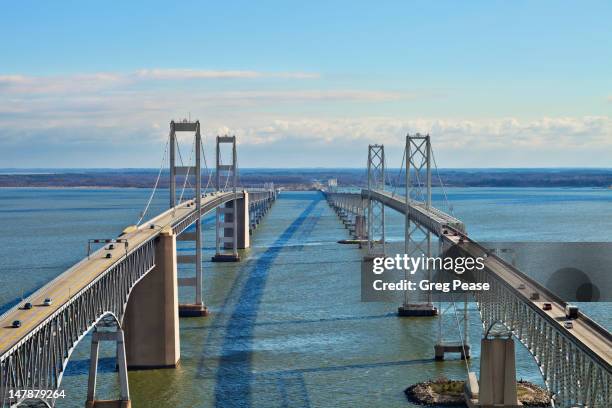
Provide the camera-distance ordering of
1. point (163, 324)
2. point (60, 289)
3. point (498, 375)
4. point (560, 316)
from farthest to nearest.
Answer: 1. point (163, 324)
2. point (498, 375)
3. point (60, 289)
4. point (560, 316)

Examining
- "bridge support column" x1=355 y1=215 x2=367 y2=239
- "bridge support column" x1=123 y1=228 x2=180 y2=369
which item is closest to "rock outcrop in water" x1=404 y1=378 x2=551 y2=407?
"bridge support column" x1=123 y1=228 x2=180 y2=369

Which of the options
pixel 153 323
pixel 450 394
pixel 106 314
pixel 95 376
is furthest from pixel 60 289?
pixel 450 394

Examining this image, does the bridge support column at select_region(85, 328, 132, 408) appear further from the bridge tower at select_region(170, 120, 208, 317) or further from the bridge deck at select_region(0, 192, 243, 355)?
the bridge tower at select_region(170, 120, 208, 317)

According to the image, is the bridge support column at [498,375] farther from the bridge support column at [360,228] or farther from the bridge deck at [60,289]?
the bridge support column at [360,228]

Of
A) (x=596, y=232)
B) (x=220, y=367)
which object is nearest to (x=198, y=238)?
(x=220, y=367)

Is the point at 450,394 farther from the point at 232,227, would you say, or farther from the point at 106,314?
the point at 232,227

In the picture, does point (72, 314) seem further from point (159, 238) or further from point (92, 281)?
point (159, 238)

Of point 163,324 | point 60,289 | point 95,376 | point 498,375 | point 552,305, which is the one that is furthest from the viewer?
point 163,324
